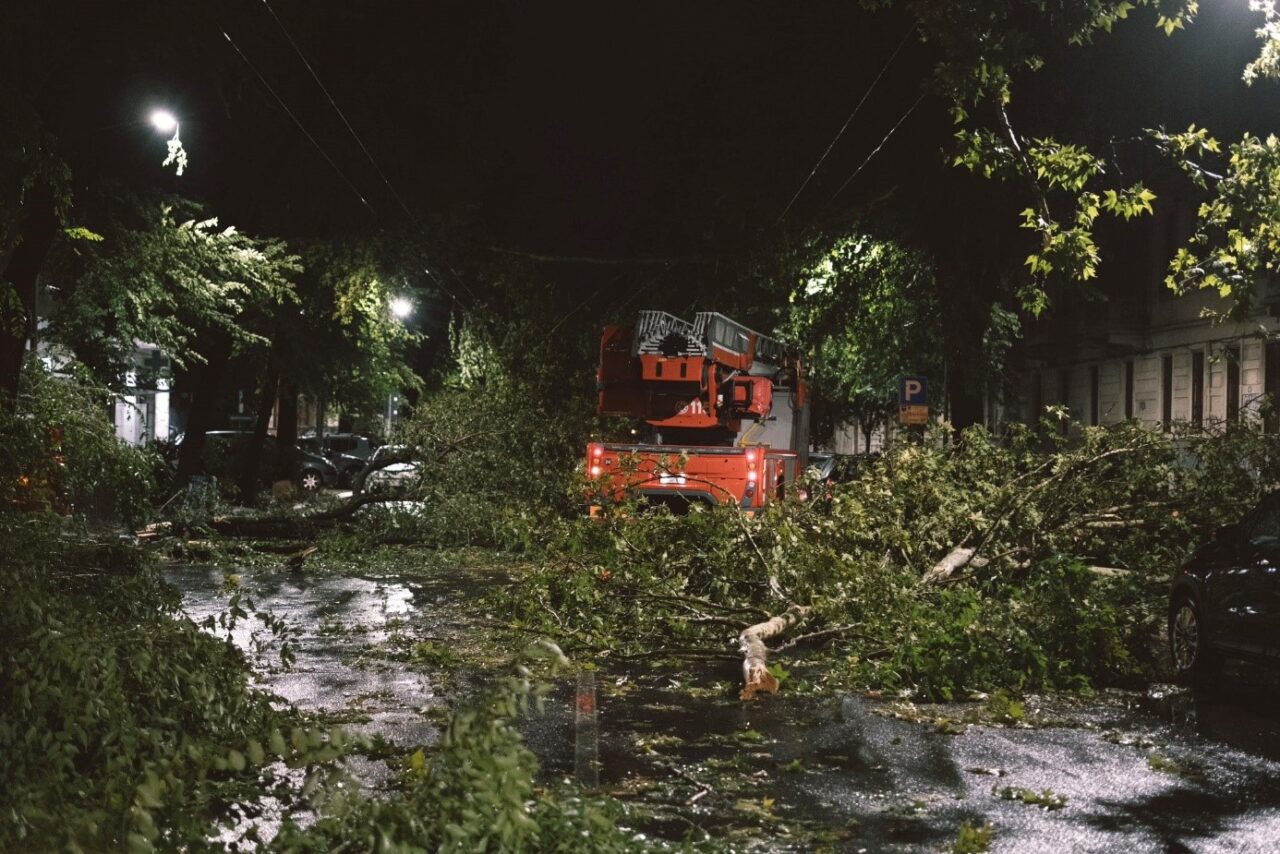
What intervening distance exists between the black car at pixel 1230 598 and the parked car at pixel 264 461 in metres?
26.8

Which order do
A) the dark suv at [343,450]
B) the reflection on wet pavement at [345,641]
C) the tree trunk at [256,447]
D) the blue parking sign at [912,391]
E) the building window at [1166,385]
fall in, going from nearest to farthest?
the reflection on wet pavement at [345,641], the blue parking sign at [912,391], the tree trunk at [256,447], the building window at [1166,385], the dark suv at [343,450]

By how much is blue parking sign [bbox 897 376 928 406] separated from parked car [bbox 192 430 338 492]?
16.3 metres

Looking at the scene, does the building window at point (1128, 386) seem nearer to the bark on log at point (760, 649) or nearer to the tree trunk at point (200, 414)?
the tree trunk at point (200, 414)

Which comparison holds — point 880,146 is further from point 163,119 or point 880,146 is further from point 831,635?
point 831,635

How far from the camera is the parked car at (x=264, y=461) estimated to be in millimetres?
36781

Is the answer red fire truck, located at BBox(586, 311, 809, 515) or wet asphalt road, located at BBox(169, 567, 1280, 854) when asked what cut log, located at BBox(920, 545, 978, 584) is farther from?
red fire truck, located at BBox(586, 311, 809, 515)

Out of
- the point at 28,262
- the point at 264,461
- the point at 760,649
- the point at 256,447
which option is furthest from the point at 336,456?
the point at 760,649

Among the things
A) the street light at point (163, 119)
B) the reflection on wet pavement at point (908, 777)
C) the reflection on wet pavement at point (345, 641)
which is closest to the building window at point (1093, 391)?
the reflection on wet pavement at point (345, 641)

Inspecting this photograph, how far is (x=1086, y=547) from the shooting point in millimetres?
14430

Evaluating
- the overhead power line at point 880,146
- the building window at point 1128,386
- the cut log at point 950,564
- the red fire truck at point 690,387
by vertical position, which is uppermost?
the overhead power line at point 880,146

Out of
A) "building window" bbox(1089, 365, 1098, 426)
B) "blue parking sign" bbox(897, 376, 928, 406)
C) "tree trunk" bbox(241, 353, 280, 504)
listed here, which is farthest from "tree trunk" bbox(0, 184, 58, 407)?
"building window" bbox(1089, 365, 1098, 426)

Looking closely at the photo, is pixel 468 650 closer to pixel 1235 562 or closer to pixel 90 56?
pixel 1235 562

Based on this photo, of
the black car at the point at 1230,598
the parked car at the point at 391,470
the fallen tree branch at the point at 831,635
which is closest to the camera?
the black car at the point at 1230,598

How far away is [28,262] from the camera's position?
1770cm
